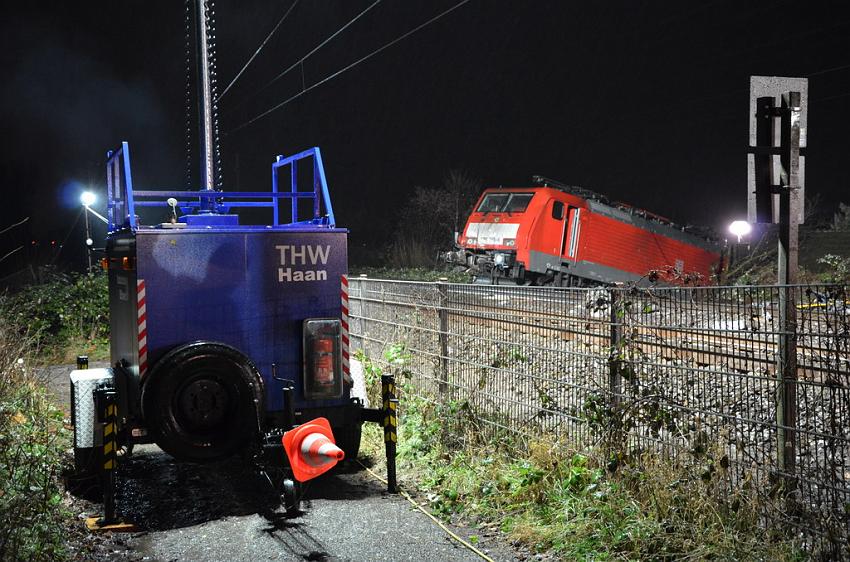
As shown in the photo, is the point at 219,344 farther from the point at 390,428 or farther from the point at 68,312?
the point at 68,312

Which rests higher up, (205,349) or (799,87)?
(799,87)

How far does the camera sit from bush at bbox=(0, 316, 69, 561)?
17.1 feet

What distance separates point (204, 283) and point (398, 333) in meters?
3.77

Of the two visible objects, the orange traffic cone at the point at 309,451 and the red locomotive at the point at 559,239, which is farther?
the red locomotive at the point at 559,239

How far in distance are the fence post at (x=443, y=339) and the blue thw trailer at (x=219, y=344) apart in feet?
3.97

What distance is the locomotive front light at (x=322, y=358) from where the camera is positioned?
7.38 meters

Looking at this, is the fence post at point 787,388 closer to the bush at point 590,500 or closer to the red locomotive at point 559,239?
the bush at point 590,500

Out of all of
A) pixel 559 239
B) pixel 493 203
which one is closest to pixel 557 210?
pixel 559 239

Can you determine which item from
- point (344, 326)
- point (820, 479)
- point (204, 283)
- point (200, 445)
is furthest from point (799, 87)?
point (200, 445)

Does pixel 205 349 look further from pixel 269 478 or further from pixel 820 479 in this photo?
pixel 820 479

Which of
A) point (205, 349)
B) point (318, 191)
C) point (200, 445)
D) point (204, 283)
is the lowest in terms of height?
point (200, 445)

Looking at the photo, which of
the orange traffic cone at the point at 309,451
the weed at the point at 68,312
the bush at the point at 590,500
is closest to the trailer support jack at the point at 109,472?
the orange traffic cone at the point at 309,451

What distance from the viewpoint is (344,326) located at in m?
7.64

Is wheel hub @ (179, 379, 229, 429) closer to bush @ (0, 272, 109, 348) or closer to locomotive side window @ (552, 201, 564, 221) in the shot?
bush @ (0, 272, 109, 348)
